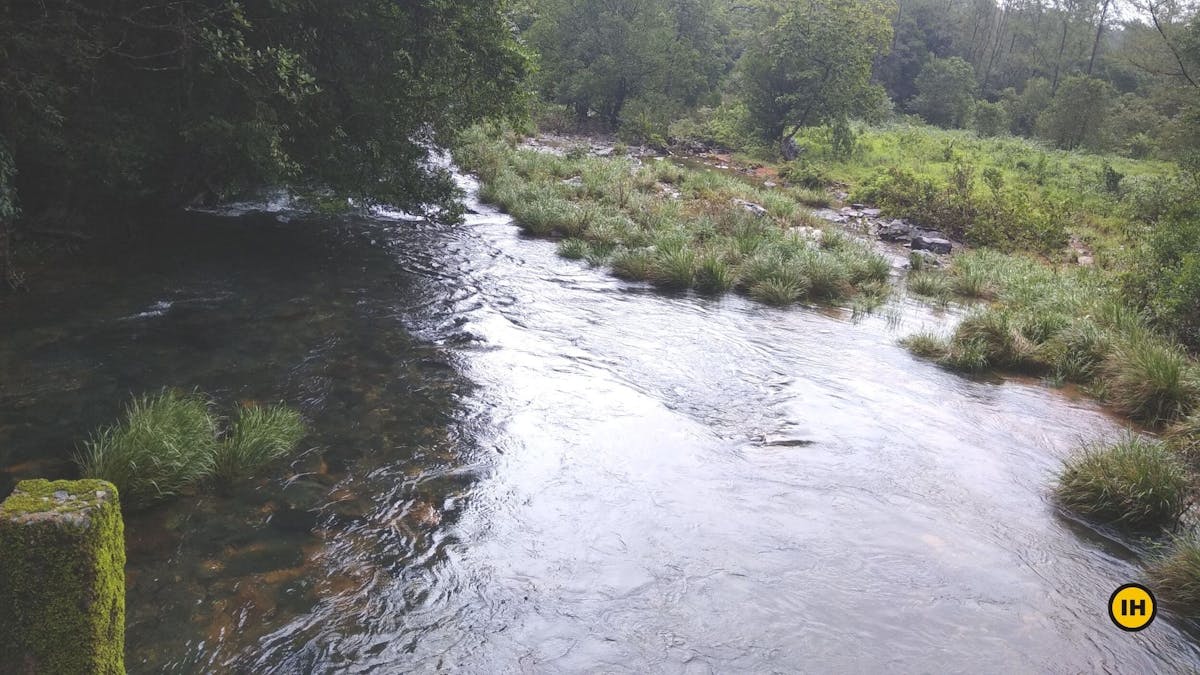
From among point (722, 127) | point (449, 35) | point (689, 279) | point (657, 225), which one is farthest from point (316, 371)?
point (722, 127)

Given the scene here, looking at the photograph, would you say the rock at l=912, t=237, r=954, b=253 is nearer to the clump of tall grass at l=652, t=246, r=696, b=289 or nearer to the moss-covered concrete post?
the clump of tall grass at l=652, t=246, r=696, b=289

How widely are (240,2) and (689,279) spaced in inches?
337

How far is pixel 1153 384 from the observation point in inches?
356

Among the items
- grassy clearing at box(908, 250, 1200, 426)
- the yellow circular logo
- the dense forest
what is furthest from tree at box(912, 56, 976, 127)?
the yellow circular logo

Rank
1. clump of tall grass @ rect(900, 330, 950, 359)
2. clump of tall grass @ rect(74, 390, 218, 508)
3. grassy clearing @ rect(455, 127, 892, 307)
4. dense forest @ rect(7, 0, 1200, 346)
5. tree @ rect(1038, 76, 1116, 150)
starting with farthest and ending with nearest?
tree @ rect(1038, 76, 1116, 150) < grassy clearing @ rect(455, 127, 892, 307) < clump of tall grass @ rect(900, 330, 950, 359) < dense forest @ rect(7, 0, 1200, 346) < clump of tall grass @ rect(74, 390, 218, 508)

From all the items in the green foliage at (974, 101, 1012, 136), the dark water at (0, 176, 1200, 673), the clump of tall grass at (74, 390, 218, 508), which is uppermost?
the green foliage at (974, 101, 1012, 136)

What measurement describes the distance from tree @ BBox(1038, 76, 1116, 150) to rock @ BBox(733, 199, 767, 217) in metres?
29.1

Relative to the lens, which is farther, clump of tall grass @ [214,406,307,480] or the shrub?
the shrub

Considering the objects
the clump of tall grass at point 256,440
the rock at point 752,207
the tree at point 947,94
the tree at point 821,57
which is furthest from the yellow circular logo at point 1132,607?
the tree at point 947,94

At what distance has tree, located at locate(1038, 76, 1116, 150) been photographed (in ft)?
130

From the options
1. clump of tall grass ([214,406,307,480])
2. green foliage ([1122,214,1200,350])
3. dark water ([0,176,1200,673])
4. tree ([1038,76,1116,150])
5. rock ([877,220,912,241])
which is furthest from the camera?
tree ([1038,76,1116,150])

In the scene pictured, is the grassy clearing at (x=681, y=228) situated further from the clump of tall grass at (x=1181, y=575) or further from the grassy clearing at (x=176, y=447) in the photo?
the grassy clearing at (x=176, y=447)

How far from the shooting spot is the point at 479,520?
591 centimetres

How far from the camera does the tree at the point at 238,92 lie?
8750 millimetres
